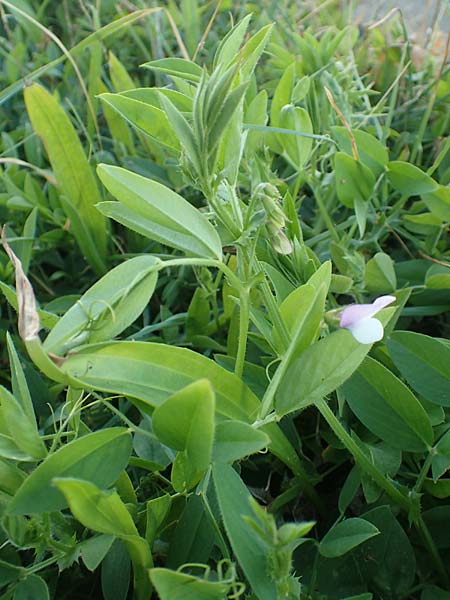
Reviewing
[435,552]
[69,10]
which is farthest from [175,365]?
[69,10]

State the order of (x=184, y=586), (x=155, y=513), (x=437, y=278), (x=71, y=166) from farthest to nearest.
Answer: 1. (x=71, y=166)
2. (x=437, y=278)
3. (x=155, y=513)
4. (x=184, y=586)

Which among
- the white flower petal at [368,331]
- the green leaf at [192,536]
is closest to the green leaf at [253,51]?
the white flower petal at [368,331]

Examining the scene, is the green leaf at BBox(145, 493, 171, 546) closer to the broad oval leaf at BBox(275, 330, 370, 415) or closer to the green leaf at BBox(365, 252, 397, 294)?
the broad oval leaf at BBox(275, 330, 370, 415)

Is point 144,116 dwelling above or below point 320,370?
above

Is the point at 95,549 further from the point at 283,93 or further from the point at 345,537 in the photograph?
the point at 283,93

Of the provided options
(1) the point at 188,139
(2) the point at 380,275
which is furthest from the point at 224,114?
(2) the point at 380,275

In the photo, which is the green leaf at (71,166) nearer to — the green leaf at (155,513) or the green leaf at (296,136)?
the green leaf at (296,136)
